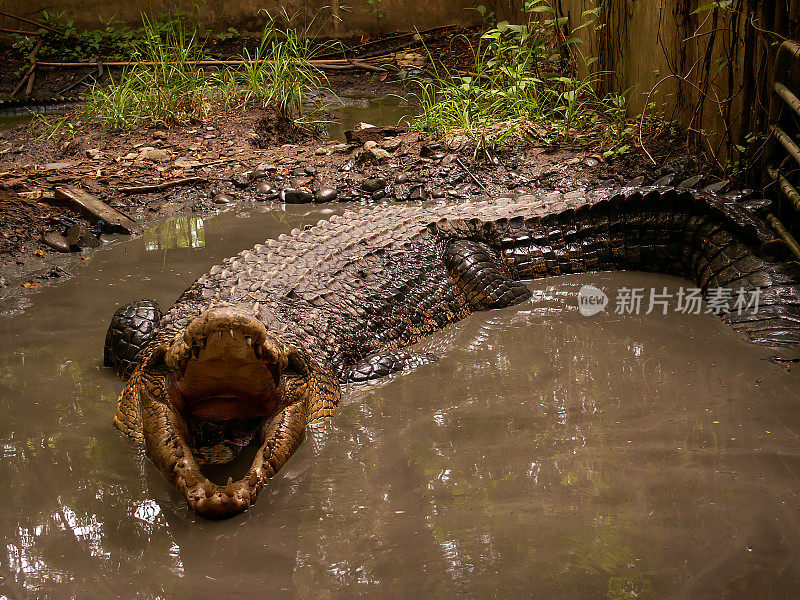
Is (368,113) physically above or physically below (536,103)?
below

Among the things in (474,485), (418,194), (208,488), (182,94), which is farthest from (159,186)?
(474,485)

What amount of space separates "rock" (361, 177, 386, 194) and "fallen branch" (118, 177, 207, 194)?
1533mm

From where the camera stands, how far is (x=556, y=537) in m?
2.48

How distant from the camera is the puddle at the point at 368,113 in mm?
8693

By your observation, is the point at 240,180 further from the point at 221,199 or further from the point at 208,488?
the point at 208,488

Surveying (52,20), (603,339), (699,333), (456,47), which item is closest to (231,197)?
(603,339)

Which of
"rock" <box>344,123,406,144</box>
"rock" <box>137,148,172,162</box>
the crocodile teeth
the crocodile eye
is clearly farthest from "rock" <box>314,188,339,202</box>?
the crocodile teeth

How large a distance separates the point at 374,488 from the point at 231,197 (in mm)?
4395

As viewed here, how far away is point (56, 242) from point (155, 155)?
81.7 inches

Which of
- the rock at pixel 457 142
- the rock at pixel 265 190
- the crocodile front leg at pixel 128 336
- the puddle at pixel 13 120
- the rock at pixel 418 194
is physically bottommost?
the puddle at pixel 13 120

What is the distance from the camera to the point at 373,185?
6.66 m

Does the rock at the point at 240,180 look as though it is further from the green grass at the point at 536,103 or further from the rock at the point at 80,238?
the green grass at the point at 536,103

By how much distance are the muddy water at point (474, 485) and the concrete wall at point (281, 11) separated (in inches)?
381

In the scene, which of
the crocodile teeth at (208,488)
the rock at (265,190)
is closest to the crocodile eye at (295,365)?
the crocodile teeth at (208,488)
